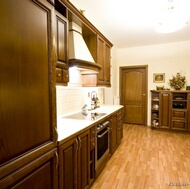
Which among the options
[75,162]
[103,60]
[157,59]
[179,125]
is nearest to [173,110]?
[179,125]

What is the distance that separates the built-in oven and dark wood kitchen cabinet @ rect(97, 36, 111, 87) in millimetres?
996

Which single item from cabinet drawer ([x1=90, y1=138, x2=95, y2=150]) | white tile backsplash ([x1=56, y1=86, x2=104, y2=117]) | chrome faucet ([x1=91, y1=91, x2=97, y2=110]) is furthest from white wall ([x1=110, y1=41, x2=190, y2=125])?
cabinet drawer ([x1=90, y1=138, x2=95, y2=150])

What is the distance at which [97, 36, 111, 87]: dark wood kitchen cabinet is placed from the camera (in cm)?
299

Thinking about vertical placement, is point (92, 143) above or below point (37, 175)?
below

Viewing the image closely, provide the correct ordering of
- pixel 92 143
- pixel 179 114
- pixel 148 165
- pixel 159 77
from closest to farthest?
pixel 92 143, pixel 148 165, pixel 179 114, pixel 159 77

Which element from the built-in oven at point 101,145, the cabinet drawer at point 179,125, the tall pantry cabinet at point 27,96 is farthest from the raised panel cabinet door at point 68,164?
the cabinet drawer at point 179,125

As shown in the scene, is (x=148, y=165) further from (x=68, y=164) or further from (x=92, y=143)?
(x=68, y=164)

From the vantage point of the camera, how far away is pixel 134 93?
5301 millimetres

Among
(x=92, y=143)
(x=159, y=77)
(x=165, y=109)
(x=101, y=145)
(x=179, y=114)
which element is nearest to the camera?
(x=92, y=143)

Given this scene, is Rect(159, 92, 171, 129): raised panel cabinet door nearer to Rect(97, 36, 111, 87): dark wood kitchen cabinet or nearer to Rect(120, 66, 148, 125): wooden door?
Rect(120, 66, 148, 125): wooden door

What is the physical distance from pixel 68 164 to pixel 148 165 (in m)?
1.73

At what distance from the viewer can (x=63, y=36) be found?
1.76 m

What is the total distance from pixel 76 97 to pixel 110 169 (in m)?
1.38

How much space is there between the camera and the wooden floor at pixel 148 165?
2062mm
